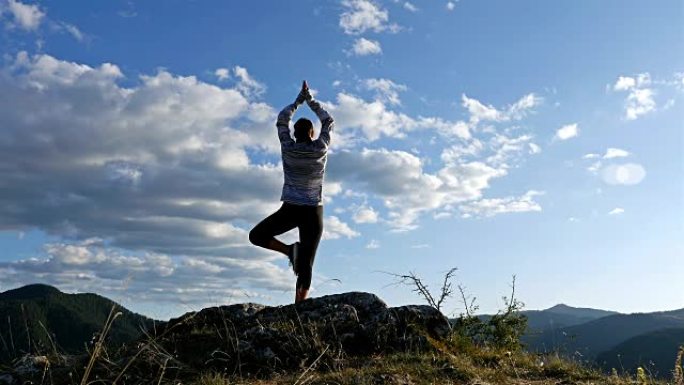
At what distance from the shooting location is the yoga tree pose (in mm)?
8383

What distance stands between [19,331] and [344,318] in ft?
12.2

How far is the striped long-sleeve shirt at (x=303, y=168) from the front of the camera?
8.37 meters

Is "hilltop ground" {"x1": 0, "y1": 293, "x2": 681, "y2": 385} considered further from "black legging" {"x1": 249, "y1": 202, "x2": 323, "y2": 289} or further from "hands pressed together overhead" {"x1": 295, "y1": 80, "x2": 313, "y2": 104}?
"hands pressed together overhead" {"x1": 295, "y1": 80, "x2": 313, "y2": 104}

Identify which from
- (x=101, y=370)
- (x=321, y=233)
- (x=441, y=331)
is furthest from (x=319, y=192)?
(x=101, y=370)

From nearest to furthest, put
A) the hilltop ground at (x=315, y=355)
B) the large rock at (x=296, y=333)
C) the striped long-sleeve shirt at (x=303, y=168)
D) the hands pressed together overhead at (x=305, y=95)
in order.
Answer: the hilltop ground at (x=315, y=355) → the large rock at (x=296, y=333) → the striped long-sleeve shirt at (x=303, y=168) → the hands pressed together overhead at (x=305, y=95)

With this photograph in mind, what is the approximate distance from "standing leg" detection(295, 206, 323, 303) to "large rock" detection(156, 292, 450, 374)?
0.49 meters

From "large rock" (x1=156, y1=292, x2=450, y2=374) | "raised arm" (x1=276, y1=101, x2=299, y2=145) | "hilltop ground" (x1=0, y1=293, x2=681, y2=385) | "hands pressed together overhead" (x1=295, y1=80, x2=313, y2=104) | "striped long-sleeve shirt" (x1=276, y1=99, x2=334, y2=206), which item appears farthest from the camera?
"hands pressed together overhead" (x1=295, y1=80, x2=313, y2=104)

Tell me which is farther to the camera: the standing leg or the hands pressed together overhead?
the hands pressed together overhead

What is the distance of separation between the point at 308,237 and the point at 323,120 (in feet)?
5.89

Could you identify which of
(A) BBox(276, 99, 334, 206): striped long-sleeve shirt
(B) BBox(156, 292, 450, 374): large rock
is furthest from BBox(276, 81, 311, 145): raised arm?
(B) BBox(156, 292, 450, 374): large rock

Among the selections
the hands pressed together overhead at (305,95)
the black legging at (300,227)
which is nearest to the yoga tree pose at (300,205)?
the black legging at (300,227)

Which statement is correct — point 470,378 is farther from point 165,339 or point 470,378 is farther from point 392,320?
point 165,339

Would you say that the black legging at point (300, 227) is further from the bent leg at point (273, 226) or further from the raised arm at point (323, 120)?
the raised arm at point (323, 120)

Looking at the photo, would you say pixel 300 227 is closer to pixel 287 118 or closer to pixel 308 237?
pixel 308 237
